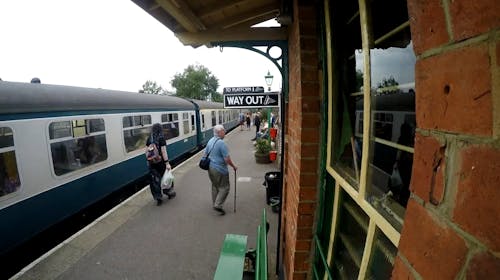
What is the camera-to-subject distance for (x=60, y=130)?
16.9ft

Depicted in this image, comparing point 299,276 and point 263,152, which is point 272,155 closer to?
point 263,152

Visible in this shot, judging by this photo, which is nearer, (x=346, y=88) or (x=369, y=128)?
(x=369, y=128)

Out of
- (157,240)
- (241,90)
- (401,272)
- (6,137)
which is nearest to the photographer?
(401,272)

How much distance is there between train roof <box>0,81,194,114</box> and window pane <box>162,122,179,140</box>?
2.10 m

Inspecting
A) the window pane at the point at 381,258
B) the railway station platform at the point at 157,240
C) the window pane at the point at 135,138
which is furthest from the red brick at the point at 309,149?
the window pane at the point at 135,138

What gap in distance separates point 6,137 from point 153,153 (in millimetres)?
2437

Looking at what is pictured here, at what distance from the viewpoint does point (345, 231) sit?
1.83m

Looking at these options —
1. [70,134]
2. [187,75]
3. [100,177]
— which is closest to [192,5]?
[70,134]

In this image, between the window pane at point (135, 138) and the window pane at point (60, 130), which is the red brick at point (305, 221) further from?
the window pane at point (135, 138)

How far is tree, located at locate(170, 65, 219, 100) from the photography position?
53.0m

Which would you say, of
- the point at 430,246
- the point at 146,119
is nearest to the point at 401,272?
the point at 430,246

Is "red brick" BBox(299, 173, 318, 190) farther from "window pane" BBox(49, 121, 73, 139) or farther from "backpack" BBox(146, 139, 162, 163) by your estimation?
"window pane" BBox(49, 121, 73, 139)

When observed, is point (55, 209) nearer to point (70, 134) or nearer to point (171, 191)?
point (70, 134)

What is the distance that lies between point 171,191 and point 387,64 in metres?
6.54
